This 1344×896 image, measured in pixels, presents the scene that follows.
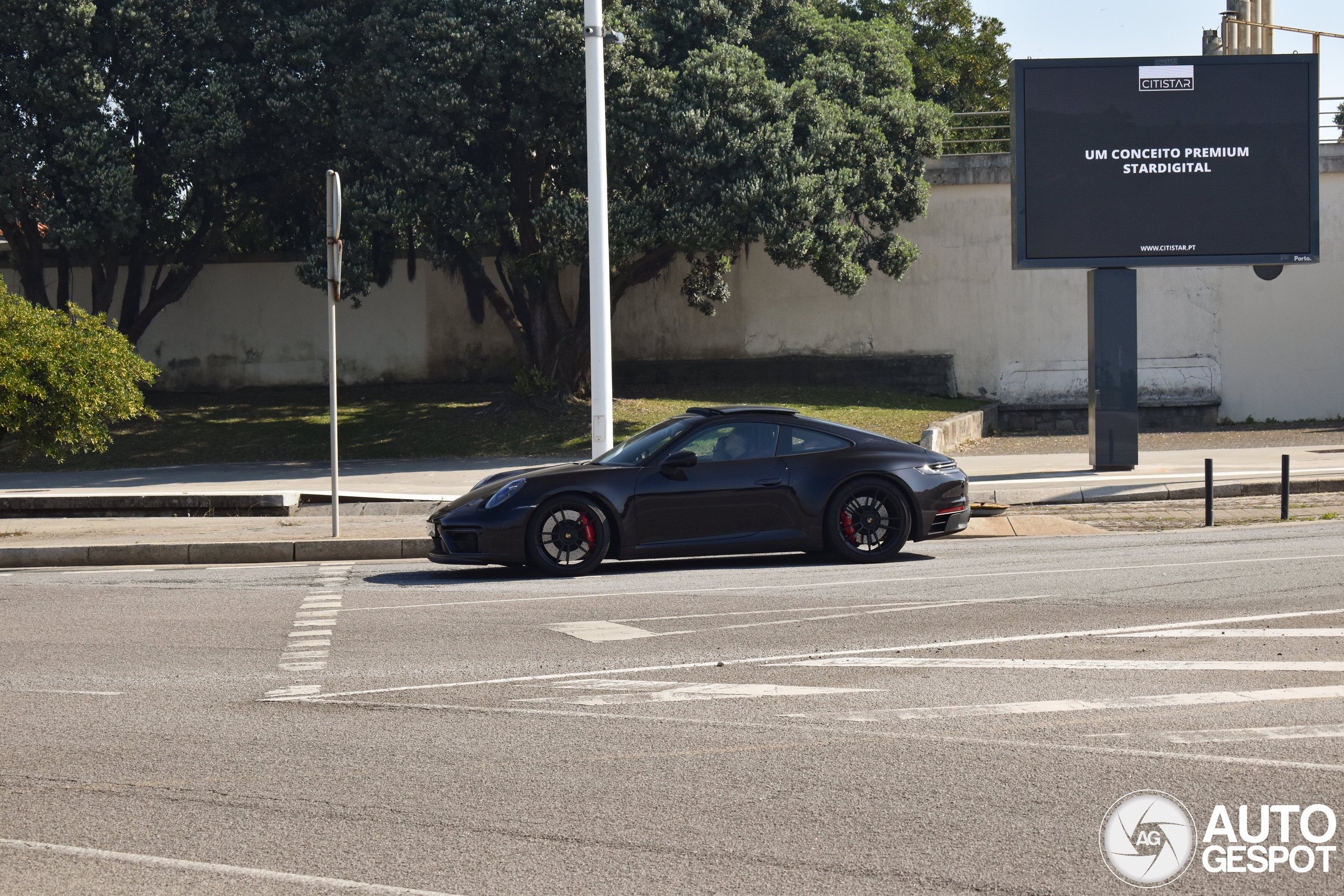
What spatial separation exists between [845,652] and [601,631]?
1.55m

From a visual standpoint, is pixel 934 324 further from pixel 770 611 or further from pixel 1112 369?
pixel 770 611

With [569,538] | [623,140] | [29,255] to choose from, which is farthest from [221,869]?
[29,255]

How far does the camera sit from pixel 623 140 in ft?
71.7

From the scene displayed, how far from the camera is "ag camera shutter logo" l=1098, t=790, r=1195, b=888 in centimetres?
394

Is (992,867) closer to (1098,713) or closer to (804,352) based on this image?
(1098,713)

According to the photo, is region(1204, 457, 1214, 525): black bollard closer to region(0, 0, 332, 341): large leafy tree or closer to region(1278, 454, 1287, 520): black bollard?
region(1278, 454, 1287, 520): black bollard

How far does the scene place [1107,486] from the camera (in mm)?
15773

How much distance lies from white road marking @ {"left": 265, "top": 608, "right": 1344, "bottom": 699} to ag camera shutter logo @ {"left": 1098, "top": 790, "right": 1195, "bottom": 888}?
2544 millimetres

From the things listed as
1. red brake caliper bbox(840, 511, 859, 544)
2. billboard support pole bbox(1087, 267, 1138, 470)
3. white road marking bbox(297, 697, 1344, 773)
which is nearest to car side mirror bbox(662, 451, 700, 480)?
red brake caliper bbox(840, 511, 859, 544)

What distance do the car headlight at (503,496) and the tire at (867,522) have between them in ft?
8.33

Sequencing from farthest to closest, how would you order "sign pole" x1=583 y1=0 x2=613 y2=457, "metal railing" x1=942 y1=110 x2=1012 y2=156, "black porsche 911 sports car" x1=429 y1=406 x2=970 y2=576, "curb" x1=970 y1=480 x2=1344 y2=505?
"metal railing" x1=942 y1=110 x2=1012 y2=156
"curb" x1=970 y1=480 x2=1344 y2=505
"sign pole" x1=583 y1=0 x2=613 y2=457
"black porsche 911 sports car" x1=429 y1=406 x2=970 y2=576

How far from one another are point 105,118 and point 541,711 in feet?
70.5

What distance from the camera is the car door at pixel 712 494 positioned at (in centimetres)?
1020

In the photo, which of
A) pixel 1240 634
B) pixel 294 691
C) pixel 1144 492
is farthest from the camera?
pixel 1144 492
